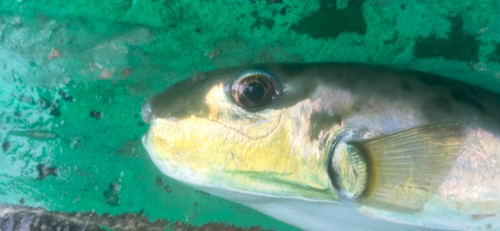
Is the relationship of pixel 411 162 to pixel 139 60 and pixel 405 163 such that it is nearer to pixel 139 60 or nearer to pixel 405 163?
pixel 405 163

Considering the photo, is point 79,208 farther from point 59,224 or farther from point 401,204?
point 401,204

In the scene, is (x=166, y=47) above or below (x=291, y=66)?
above

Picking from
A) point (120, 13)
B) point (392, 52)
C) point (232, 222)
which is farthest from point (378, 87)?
point (120, 13)

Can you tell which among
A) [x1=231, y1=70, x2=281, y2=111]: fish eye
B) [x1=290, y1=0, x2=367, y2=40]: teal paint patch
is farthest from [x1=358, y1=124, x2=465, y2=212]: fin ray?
[x1=290, y1=0, x2=367, y2=40]: teal paint patch

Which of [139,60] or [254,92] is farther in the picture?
[139,60]

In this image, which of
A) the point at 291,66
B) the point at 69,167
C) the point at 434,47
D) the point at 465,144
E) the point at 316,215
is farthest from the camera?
the point at 69,167

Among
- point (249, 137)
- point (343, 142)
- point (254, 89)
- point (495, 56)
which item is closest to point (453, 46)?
point (495, 56)
